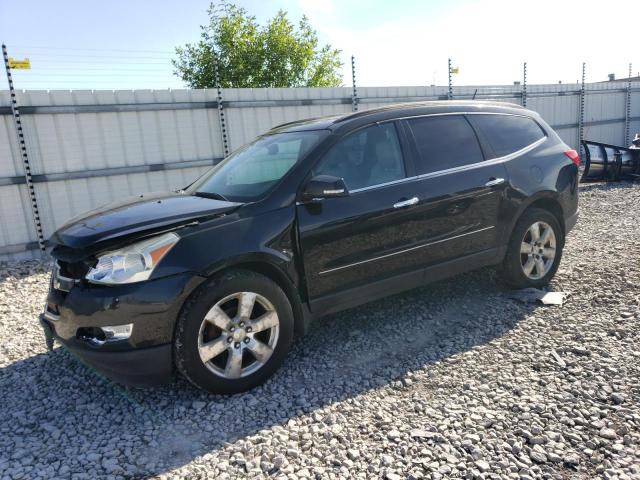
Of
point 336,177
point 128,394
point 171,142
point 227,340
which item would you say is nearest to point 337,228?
point 336,177

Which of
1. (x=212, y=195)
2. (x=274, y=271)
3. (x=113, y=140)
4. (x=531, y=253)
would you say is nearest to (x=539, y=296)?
(x=531, y=253)

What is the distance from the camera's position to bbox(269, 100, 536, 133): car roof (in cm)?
380

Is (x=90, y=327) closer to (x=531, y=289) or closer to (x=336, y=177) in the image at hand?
(x=336, y=177)

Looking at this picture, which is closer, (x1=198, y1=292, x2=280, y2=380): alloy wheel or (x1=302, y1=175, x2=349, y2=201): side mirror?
(x1=198, y1=292, x2=280, y2=380): alloy wheel

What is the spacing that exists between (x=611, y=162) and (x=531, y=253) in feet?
27.2

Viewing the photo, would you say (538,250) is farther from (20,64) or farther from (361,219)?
(20,64)

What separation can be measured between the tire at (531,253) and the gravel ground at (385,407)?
0.95 feet

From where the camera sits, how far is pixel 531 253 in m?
4.64

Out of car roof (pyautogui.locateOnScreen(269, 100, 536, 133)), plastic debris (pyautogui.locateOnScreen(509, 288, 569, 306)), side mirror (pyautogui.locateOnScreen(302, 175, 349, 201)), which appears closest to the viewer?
side mirror (pyautogui.locateOnScreen(302, 175, 349, 201))

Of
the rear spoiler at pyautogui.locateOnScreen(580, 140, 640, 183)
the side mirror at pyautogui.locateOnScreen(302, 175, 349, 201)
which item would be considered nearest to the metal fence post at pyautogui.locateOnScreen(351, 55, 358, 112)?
the rear spoiler at pyautogui.locateOnScreen(580, 140, 640, 183)

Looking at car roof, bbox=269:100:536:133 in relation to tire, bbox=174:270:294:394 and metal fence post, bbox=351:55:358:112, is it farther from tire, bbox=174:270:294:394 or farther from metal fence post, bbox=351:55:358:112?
metal fence post, bbox=351:55:358:112

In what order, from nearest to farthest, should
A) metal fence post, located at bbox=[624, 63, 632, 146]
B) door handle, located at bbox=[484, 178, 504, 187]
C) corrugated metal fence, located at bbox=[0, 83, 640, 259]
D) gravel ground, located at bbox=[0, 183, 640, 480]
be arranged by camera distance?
1. gravel ground, located at bbox=[0, 183, 640, 480]
2. door handle, located at bbox=[484, 178, 504, 187]
3. corrugated metal fence, located at bbox=[0, 83, 640, 259]
4. metal fence post, located at bbox=[624, 63, 632, 146]

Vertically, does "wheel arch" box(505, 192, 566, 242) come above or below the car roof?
below

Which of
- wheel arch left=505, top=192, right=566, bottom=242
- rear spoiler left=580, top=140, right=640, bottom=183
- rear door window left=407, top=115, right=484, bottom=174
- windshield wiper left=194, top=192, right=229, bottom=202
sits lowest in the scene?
rear spoiler left=580, top=140, right=640, bottom=183
